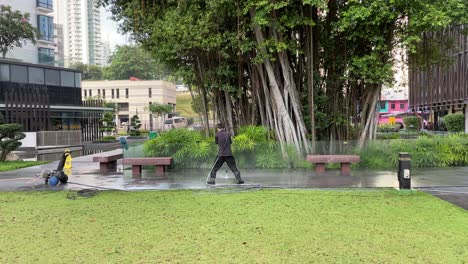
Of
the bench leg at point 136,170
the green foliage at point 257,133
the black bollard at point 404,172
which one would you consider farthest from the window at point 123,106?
the black bollard at point 404,172

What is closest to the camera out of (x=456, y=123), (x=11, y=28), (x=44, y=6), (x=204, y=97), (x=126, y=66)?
(x=204, y=97)

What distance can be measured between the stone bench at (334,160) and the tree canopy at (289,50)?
1260 mm

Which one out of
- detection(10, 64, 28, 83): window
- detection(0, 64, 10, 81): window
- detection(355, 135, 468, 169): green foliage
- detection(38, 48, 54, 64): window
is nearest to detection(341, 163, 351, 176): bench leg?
detection(355, 135, 468, 169): green foliage

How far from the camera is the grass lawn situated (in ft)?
18.2

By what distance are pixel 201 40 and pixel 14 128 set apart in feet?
29.8

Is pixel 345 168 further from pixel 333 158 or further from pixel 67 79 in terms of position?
pixel 67 79

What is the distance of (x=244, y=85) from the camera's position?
56.6 ft

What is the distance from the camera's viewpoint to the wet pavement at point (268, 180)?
10.9 m

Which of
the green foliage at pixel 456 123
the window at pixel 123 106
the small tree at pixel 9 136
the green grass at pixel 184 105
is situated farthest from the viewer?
the green grass at pixel 184 105

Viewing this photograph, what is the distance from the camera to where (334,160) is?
13.6 metres

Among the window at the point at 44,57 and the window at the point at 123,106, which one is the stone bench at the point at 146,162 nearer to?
the window at the point at 44,57

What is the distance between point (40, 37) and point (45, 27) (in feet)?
12.9

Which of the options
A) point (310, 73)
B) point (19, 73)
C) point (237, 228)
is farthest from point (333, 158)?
point (19, 73)

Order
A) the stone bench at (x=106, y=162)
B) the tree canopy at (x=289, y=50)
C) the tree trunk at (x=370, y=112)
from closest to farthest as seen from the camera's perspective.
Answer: the tree canopy at (x=289, y=50), the stone bench at (x=106, y=162), the tree trunk at (x=370, y=112)
